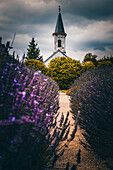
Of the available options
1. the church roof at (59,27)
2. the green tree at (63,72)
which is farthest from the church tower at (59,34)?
the green tree at (63,72)

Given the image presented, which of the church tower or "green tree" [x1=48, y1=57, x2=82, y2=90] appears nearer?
"green tree" [x1=48, y1=57, x2=82, y2=90]

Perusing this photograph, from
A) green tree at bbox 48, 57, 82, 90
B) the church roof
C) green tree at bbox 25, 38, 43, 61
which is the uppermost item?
the church roof

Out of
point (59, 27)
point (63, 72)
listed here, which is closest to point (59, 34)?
point (59, 27)

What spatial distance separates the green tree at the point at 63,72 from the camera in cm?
1355

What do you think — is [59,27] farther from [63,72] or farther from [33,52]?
[63,72]

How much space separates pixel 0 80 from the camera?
1.24m

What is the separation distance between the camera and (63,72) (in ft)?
44.2

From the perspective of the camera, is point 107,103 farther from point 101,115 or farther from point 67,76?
point 67,76

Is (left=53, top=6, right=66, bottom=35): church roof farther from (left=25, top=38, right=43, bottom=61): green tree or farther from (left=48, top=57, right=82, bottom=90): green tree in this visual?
(left=48, top=57, right=82, bottom=90): green tree

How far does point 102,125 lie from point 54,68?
12064 mm

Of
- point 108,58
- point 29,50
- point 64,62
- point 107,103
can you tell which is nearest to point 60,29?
point 29,50

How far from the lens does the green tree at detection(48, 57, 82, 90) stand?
44.4 feet

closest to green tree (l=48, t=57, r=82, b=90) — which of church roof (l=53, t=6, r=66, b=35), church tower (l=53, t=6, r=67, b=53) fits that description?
church tower (l=53, t=6, r=67, b=53)

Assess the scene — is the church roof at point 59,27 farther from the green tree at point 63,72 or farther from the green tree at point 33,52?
the green tree at point 63,72
